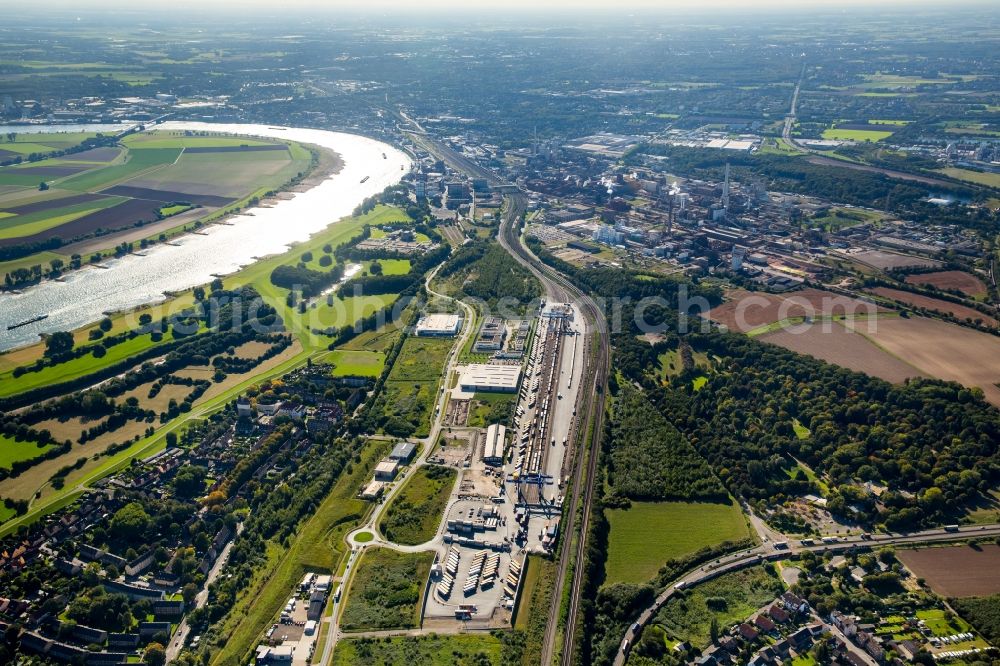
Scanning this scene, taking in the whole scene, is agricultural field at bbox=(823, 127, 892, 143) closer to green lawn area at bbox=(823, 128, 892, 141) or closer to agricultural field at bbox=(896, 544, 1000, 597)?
green lawn area at bbox=(823, 128, 892, 141)

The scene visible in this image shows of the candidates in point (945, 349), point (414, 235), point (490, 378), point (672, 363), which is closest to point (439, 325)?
point (490, 378)

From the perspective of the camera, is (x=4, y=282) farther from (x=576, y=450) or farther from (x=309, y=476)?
(x=576, y=450)

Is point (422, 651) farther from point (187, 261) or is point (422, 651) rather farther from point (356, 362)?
point (187, 261)

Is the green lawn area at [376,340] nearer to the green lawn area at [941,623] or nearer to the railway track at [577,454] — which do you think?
the railway track at [577,454]

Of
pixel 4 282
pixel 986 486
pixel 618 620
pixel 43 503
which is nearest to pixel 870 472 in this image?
pixel 986 486

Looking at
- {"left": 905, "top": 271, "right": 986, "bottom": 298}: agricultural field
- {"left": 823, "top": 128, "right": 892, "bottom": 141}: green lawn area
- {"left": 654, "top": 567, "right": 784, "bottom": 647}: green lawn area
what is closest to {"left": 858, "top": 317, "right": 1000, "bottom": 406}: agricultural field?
{"left": 905, "top": 271, "right": 986, "bottom": 298}: agricultural field
